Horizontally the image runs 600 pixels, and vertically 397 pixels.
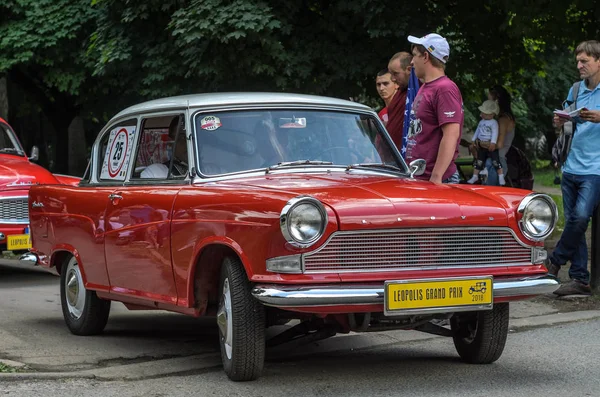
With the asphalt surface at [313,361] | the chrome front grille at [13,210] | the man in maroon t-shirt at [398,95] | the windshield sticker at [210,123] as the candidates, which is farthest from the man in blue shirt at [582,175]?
the chrome front grille at [13,210]

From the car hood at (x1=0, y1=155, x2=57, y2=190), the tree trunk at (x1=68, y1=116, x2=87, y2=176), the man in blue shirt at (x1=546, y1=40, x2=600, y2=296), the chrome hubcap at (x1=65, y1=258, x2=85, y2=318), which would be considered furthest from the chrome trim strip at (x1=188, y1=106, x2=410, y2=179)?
the tree trunk at (x1=68, y1=116, x2=87, y2=176)

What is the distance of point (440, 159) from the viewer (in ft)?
25.1

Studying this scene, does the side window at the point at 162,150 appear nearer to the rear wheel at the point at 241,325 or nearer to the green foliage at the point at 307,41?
the rear wheel at the point at 241,325

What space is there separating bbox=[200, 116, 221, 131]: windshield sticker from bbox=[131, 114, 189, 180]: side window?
0.55 ft

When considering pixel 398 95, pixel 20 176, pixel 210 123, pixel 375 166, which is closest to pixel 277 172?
pixel 210 123

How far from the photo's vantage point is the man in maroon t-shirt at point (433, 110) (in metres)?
7.76

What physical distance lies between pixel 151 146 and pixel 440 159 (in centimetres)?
202

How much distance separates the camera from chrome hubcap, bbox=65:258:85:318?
8547mm

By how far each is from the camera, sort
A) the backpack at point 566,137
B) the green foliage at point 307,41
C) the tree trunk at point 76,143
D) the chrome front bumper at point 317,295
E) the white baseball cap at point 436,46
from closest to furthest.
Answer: the chrome front bumper at point 317,295 → the white baseball cap at point 436,46 → the backpack at point 566,137 → the green foliage at point 307,41 → the tree trunk at point 76,143

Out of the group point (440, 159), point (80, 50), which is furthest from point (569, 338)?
point (80, 50)

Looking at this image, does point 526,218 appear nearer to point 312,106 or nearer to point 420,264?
point 420,264

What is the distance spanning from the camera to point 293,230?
5852 millimetres

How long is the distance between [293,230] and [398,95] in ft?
11.2

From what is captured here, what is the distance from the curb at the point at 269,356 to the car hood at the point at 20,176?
6226 mm
